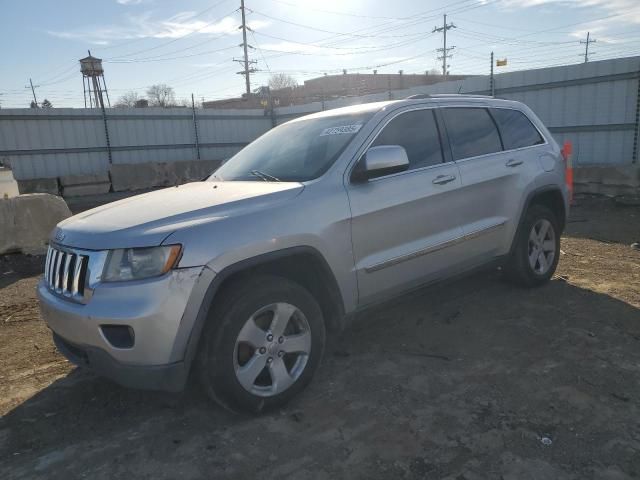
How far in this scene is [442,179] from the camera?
377 centimetres

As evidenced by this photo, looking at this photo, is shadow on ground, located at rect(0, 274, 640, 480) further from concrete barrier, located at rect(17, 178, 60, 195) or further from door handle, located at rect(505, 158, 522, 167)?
concrete barrier, located at rect(17, 178, 60, 195)

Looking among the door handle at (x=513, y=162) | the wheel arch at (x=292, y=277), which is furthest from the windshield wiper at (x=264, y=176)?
the door handle at (x=513, y=162)

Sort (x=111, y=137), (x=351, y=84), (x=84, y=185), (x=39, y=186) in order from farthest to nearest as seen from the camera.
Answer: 1. (x=351, y=84)
2. (x=111, y=137)
3. (x=84, y=185)
4. (x=39, y=186)

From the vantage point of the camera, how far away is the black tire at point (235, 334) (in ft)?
8.75

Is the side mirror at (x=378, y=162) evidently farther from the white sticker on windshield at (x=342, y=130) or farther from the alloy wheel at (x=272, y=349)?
the alloy wheel at (x=272, y=349)

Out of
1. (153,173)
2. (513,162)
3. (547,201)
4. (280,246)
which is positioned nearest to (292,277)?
(280,246)

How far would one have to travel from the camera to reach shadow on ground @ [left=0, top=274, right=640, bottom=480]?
248cm

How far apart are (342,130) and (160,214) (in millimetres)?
1469

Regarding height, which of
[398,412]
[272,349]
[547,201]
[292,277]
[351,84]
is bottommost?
[398,412]

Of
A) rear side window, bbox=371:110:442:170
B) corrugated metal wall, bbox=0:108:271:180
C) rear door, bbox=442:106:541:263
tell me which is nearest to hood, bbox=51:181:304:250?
rear side window, bbox=371:110:442:170

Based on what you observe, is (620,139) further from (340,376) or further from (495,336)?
(340,376)

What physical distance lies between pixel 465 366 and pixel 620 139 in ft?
28.9

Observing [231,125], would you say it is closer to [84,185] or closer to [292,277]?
[84,185]

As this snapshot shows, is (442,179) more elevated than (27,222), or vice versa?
(442,179)
